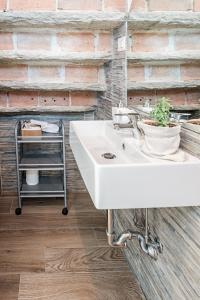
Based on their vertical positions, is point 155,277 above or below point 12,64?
below

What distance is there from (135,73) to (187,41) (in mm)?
607

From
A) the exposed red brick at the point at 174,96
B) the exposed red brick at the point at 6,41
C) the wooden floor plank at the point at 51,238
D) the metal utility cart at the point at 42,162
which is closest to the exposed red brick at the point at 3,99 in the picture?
the metal utility cart at the point at 42,162

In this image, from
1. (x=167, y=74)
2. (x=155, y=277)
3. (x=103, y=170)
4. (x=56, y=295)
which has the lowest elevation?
(x=56, y=295)

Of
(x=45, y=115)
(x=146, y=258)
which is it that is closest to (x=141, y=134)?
(x=146, y=258)

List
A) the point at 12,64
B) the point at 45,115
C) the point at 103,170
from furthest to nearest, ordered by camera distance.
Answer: the point at 45,115, the point at 12,64, the point at 103,170

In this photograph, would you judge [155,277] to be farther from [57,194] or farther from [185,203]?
[57,194]

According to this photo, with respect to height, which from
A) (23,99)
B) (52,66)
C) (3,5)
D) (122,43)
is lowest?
(23,99)

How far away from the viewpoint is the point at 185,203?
1.34 metres

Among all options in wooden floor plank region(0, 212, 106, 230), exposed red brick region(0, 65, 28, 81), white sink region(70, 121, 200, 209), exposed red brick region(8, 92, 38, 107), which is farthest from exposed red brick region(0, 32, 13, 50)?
white sink region(70, 121, 200, 209)

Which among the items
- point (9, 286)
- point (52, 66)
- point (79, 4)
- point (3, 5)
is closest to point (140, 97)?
point (79, 4)

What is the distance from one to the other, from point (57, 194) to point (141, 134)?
1.58 m

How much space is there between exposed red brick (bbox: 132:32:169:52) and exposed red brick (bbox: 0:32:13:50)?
1.05 metres

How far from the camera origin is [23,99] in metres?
3.25

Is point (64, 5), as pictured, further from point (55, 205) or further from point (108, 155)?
point (55, 205)
